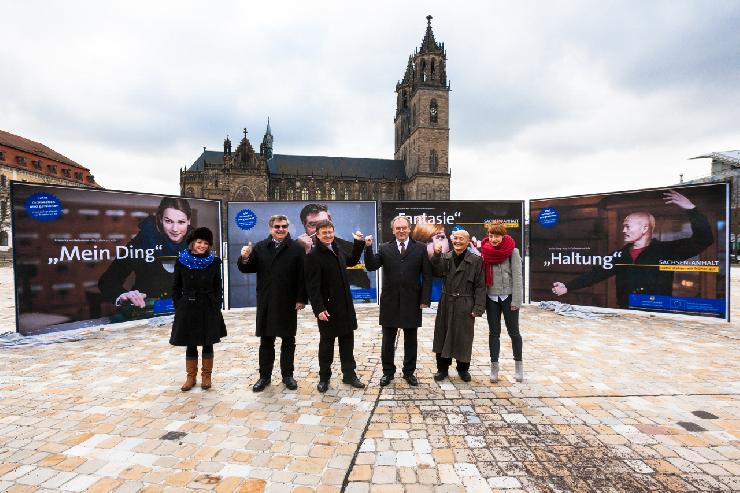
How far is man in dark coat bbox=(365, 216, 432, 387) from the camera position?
4469mm

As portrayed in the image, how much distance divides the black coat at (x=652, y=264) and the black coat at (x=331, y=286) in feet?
23.7

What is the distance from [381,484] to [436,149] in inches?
2625

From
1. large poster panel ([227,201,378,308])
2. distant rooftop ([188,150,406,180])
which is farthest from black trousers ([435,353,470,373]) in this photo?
distant rooftop ([188,150,406,180])

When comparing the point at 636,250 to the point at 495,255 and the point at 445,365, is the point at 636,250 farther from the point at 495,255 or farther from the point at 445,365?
the point at 445,365

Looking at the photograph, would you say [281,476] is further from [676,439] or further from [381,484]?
[676,439]

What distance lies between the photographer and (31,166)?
160 ft

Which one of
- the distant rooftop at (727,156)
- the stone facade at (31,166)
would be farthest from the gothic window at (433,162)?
the stone facade at (31,166)

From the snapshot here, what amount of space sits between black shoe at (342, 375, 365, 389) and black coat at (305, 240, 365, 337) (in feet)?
2.00

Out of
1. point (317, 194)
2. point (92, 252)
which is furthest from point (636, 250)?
point (317, 194)

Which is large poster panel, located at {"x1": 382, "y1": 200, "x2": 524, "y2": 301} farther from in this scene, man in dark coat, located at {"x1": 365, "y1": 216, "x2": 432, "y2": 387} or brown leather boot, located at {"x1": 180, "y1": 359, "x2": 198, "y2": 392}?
brown leather boot, located at {"x1": 180, "y1": 359, "x2": 198, "y2": 392}

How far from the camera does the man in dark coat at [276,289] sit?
14.2ft

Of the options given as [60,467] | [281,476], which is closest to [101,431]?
[60,467]

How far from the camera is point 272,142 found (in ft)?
242

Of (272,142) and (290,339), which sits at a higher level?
(272,142)
